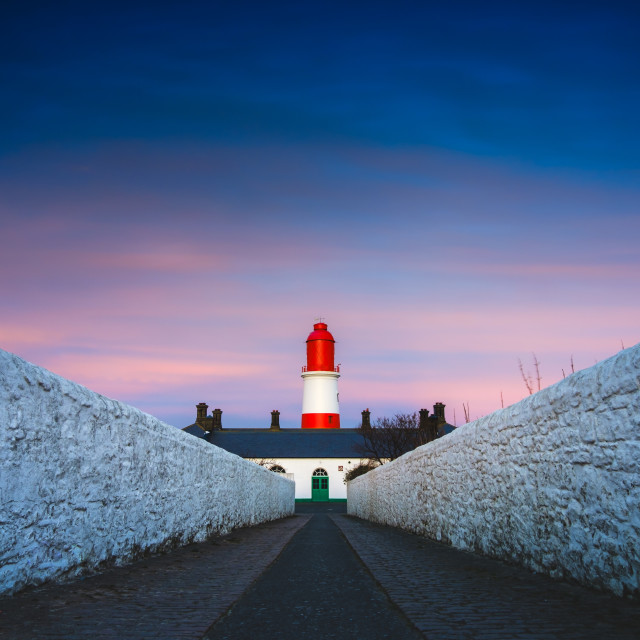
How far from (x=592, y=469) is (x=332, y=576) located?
9.67 ft

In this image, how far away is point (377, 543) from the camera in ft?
33.2

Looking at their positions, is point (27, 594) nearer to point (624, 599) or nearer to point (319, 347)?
point (624, 599)

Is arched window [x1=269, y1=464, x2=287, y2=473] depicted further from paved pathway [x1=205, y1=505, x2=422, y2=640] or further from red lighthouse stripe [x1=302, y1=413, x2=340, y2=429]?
paved pathway [x1=205, y1=505, x2=422, y2=640]

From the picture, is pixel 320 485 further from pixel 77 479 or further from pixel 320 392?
pixel 77 479

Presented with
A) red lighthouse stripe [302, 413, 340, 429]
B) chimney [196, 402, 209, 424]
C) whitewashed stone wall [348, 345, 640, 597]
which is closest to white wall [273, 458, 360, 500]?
red lighthouse stripe [302, 413, 340, 429]

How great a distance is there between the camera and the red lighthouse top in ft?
182

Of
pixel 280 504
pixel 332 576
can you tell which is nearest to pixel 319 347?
pixel 280 504

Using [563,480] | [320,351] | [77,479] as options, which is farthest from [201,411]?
[563,480]

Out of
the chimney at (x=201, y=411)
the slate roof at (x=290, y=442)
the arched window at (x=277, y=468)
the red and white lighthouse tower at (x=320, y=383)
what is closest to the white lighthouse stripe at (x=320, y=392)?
the red and white lighthouse tower at (x=320, y=383)

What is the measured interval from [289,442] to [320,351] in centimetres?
920

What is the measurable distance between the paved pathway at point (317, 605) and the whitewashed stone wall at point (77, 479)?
268mm

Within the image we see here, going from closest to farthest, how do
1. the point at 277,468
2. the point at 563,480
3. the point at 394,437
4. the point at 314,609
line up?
the point at 314,609 < the point at 563,480 < the point at 394,437 < the point at 277,468

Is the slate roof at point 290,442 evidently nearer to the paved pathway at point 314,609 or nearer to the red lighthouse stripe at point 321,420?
the red lighthouse stripe at point 321,420

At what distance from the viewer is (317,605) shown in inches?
177
